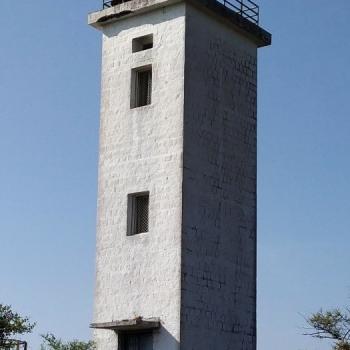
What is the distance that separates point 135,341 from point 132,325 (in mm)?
783

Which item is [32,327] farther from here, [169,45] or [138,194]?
[169,45]

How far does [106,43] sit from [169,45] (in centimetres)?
289

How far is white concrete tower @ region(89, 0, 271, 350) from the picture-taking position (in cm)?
3055

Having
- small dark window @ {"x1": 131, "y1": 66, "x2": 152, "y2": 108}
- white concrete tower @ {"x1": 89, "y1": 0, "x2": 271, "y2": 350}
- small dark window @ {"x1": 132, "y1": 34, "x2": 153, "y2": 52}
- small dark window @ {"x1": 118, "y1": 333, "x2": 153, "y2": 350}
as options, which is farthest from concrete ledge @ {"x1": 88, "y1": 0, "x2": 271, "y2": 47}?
small dark window @ {"x1": 118, "y1": 333, "x2": 153, "y2": 350}

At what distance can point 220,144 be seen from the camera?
107ft

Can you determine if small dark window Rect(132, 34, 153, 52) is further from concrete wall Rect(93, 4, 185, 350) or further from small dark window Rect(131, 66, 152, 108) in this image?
small dark window Rect(131, 66, 152, 108)

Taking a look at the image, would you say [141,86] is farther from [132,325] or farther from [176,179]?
[132,325]

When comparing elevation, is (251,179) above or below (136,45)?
below

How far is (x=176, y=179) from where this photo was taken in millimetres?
30859

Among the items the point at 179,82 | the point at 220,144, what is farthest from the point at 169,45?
the point at 220,144

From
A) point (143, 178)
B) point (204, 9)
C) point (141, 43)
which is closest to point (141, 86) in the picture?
point (141, 43)

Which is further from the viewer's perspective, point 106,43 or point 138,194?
point 106,43

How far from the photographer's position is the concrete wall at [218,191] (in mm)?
30656

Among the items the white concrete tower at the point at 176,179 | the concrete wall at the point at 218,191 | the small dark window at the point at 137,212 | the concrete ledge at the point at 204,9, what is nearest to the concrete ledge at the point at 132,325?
the white concrete tower at the point at 176,179
